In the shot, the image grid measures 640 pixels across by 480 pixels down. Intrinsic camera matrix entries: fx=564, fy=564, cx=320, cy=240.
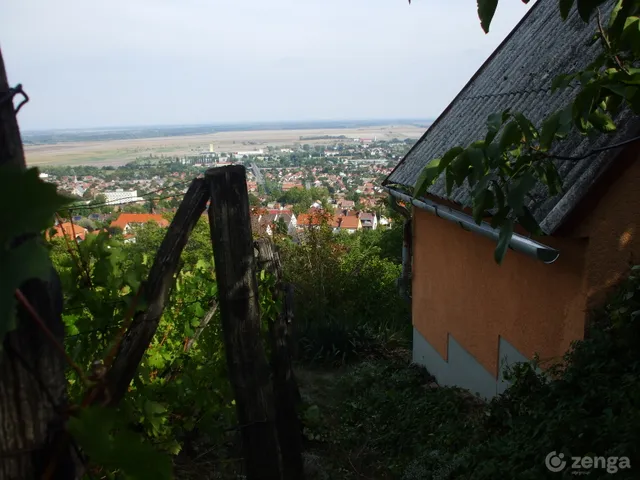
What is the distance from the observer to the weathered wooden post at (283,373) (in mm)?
2943

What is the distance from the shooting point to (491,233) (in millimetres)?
→ 4148

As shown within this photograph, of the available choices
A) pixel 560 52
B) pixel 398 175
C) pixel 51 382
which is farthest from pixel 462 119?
pixel 51 382

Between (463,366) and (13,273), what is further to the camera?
(463,366)

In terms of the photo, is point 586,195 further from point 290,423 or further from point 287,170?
point 287,170

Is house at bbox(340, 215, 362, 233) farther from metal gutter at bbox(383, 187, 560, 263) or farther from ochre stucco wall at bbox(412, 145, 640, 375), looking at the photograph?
metal gutter at bbox(383, 187, 560, 263)

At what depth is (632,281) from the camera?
135 inches

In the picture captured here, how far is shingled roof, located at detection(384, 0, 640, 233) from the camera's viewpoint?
3.47m

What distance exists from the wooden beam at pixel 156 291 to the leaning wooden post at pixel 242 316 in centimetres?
9

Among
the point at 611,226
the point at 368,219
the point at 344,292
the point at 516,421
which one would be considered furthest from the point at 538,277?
the point at 368,219

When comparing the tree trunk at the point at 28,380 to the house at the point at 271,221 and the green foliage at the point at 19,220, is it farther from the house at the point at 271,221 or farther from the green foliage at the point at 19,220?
the house at the point at 271,221

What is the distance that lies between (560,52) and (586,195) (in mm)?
2221

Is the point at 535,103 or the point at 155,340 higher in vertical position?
the point at 535,103

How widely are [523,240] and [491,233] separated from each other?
1.42ft

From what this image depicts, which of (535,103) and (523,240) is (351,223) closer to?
(535,103)
